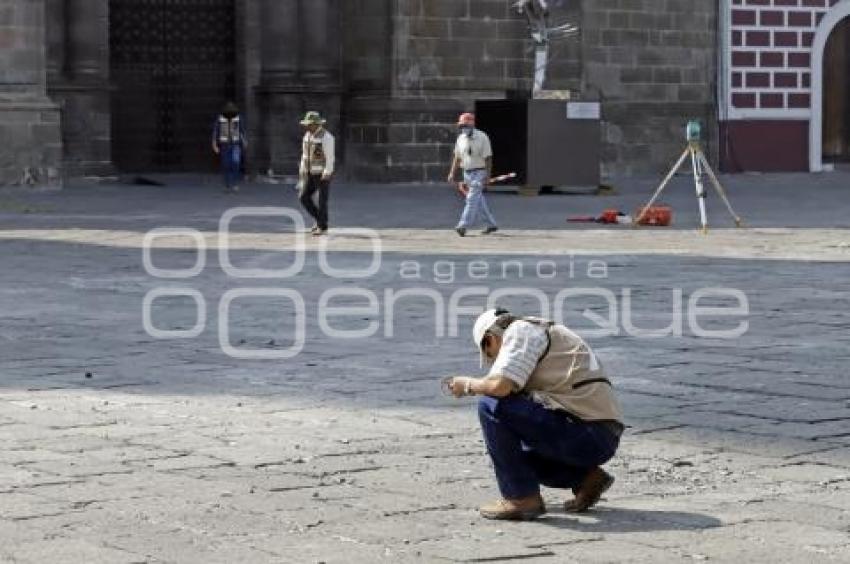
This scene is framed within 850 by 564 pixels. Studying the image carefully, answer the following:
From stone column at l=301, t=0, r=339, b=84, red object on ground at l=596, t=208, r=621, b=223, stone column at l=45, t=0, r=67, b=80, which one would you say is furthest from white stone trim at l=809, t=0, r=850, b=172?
red object on ground at l=596, t=208, r=621, b=223

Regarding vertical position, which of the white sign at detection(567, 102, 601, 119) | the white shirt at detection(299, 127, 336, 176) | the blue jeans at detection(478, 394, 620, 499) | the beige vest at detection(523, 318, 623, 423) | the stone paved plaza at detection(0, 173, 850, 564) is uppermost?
the white sign at detection(567, 102, 601, 119)

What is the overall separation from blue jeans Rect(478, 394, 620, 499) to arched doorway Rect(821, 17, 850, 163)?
37.1 metres

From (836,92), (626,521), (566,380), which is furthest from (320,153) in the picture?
(836,92)

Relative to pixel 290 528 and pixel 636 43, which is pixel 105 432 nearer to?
pixel 290 528

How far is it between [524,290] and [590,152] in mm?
17784

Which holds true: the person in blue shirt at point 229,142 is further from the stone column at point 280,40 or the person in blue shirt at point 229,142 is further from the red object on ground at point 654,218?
the red object on ground at point 654,218

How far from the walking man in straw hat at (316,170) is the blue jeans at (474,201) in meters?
1.66

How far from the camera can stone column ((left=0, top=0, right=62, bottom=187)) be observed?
33.9 meters

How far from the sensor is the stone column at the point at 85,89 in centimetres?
3638

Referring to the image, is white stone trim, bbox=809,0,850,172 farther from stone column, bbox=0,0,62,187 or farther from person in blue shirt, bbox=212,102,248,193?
stone column, bbox=0,0,62,187

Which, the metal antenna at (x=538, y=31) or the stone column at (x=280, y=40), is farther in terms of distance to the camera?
the stone column at (x=280, y=40)

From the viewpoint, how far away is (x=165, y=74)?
129 ft

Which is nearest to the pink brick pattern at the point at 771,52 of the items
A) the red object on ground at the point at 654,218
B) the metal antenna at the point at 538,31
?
the metal antenna at the point at 538,31

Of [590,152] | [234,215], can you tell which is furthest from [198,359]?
[590,152]
